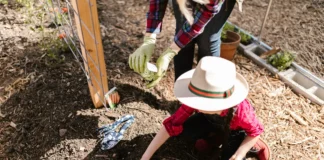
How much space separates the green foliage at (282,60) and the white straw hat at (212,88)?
1359 mm

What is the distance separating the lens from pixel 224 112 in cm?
165

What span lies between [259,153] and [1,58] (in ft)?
7.18

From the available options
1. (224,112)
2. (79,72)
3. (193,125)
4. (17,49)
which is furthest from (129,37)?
(224,112)

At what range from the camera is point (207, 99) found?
146 centimetres

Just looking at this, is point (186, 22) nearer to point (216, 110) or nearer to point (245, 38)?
point (216, 110)

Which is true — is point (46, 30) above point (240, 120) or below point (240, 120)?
below

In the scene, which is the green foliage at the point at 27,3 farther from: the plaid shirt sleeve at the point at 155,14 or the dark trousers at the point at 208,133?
the dark trousers at the point at 208,133

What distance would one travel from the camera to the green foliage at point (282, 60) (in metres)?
2.70

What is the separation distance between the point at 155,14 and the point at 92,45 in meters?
0.42

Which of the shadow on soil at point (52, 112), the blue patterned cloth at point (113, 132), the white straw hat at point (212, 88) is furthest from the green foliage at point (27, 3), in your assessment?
the white straw hat at point (212, 88)

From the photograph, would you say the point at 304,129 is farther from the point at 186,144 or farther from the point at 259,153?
the point at 186,144

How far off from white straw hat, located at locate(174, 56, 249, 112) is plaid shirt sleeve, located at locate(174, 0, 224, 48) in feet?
0.85

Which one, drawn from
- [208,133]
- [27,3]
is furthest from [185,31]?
[27,3]

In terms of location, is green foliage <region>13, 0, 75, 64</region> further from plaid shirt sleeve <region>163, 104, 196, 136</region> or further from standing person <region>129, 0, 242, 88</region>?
plaid shirt sleeve <region>163, 104, 196, 136</region>
